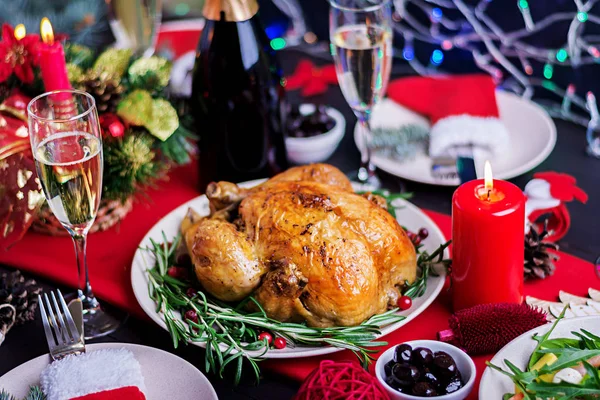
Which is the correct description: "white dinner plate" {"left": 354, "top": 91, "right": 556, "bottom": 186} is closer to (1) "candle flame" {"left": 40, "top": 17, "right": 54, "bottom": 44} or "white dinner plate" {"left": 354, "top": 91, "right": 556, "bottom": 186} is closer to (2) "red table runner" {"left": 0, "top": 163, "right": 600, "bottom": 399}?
(2) "red table runner" {"left": 0, "top": 163, "right": 600, "bottom": 399}

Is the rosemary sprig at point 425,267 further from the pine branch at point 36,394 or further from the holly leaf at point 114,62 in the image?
the holly leaf at point 114,62

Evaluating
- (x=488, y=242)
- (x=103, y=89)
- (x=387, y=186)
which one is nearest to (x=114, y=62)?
(x=103, y=89)

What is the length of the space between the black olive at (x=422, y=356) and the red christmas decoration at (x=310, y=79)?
108 centimetres

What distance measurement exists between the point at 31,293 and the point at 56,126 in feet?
1.20

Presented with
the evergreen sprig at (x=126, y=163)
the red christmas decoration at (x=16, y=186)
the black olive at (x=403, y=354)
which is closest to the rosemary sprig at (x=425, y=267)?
the black olive at (x=403, y=354)

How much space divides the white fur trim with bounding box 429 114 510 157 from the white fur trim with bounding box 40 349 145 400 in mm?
A: 854

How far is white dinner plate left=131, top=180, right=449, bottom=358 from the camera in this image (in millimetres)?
1157

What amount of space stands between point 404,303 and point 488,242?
0.16 m

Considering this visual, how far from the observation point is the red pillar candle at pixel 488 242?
1.16m

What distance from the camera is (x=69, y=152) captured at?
1.16m

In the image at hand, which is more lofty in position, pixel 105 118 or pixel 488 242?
pixel 105 118

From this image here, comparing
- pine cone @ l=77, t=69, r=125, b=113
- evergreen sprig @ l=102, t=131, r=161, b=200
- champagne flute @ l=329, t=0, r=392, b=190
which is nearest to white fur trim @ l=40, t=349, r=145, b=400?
evergreen sprig @ l=102, t=131, r=161, b=200

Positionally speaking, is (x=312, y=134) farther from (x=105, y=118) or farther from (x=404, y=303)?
(x=404, y=303)

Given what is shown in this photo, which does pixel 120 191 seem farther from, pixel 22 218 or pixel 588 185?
pixel 588 185
